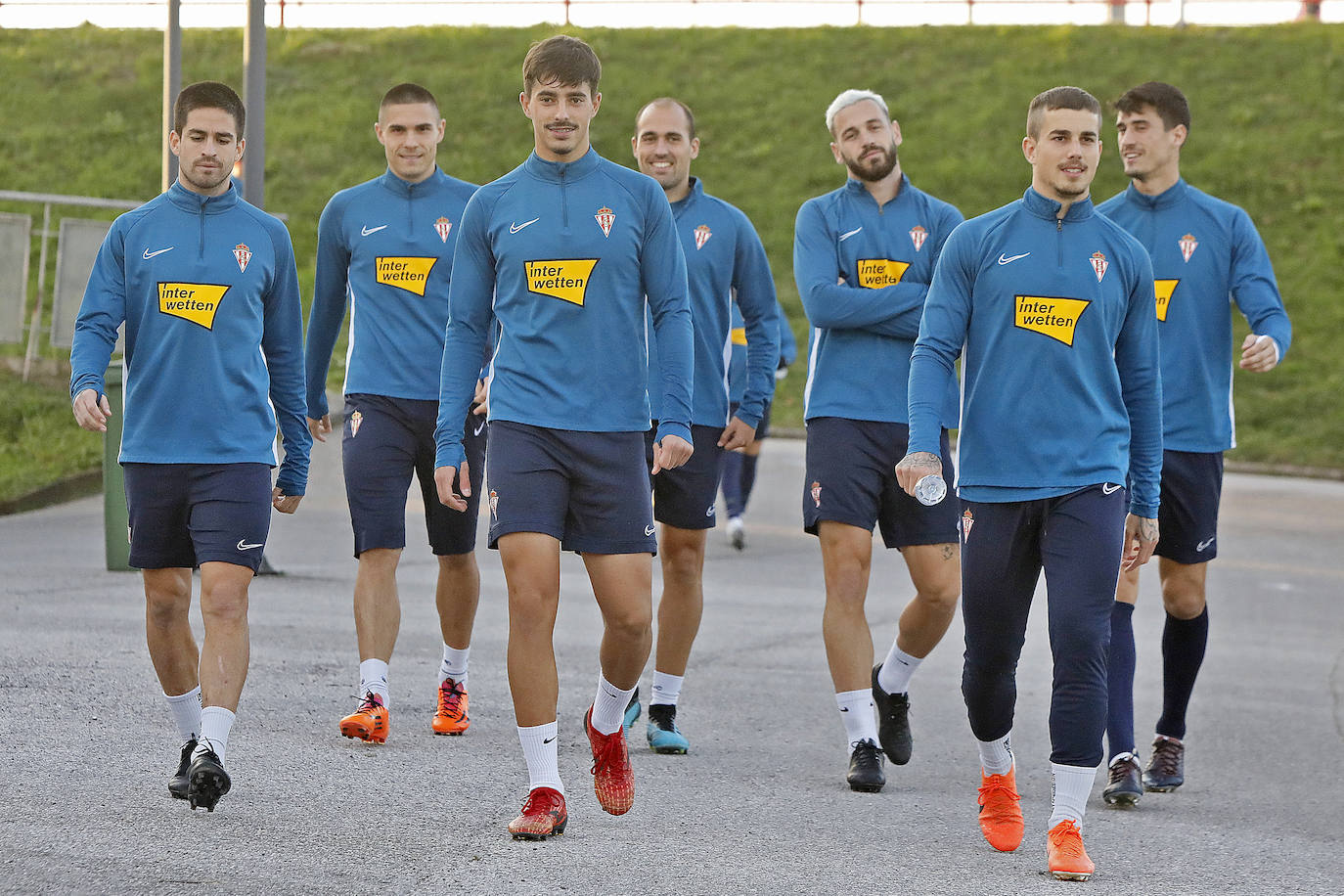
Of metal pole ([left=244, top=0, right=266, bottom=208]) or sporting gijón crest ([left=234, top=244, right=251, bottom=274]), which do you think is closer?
sporting gijón crest ([left=234, top=244, right=251, bottom=274])

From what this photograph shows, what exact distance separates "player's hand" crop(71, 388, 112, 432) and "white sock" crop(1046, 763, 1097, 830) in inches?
113

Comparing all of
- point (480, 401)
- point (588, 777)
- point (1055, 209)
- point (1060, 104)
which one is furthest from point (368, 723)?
point (1060, 104)

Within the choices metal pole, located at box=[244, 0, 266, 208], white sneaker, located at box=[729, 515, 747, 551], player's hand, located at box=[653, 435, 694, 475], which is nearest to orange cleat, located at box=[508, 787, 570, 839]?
player's hand, located at box=[653, 435, 694, 475]

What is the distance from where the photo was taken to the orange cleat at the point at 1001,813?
17.0 ft

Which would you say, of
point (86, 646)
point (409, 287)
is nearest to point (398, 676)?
point (86, 646)

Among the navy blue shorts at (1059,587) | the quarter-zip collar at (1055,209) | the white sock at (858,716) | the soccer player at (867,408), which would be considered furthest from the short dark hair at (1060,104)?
the white sock at (858,716)

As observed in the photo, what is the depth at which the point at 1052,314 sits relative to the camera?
506 cm

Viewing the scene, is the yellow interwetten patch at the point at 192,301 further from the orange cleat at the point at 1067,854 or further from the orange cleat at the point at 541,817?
the orange cleat at the point at 1067,854

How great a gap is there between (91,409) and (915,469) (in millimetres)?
2332

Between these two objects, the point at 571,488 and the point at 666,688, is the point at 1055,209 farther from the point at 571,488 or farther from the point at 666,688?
the point at 666,688

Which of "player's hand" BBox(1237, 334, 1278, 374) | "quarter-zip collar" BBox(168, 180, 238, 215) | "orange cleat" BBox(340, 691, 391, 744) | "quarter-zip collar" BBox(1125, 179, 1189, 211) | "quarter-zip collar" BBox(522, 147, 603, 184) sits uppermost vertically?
"quarter-zip collar" BBox(1125, 179, 1189, 211)

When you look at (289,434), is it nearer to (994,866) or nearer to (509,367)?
(509,367)

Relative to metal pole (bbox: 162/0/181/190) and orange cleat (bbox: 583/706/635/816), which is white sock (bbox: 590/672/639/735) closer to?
orange cleat (bbox: 583/706/635/816)

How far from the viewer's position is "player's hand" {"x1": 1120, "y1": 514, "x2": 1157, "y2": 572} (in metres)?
5.21
